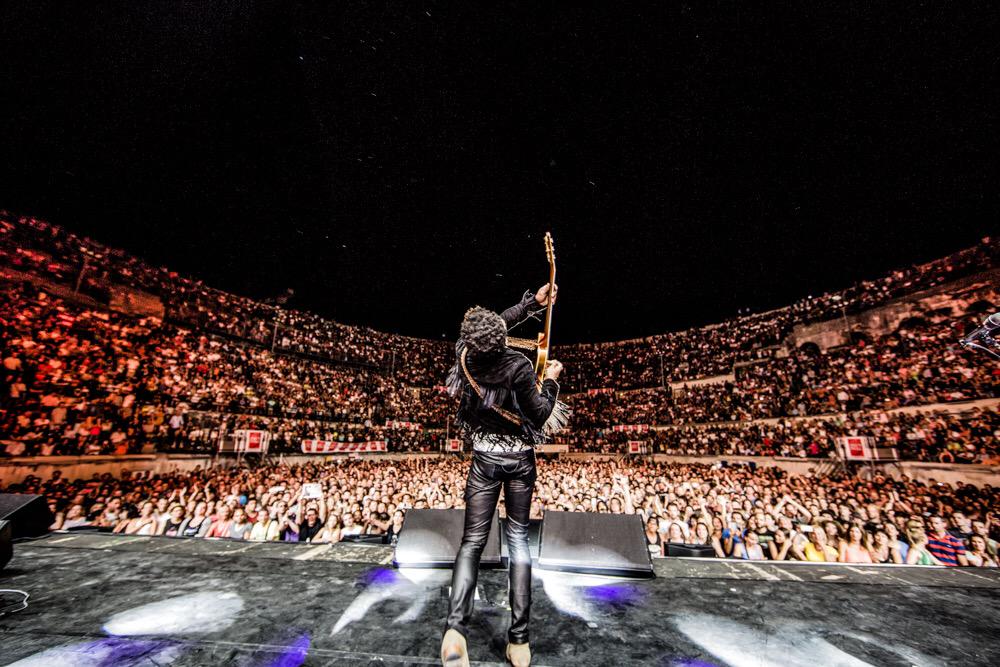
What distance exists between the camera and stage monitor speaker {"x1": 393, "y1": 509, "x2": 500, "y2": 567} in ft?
8.36

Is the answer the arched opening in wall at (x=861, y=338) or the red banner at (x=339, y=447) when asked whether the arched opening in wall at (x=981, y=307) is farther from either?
the red banner at (x=339, y=447)

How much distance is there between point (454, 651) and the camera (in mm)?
1409

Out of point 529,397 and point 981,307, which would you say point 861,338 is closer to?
point 981,307

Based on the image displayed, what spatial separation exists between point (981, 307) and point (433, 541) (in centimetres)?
1919

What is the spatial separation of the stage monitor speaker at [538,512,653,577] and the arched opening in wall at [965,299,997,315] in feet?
56.4

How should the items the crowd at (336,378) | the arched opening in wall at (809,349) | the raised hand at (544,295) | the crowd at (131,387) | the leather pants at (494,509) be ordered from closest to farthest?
1. the leather pants at (494,509)
2. the raised hand at (544,295)
3. the crowd at (131,387)
4. the crowd at (336,378)
5. the arched opening in wall at (809,349)

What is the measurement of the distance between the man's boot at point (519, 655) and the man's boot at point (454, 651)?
0.54 feet

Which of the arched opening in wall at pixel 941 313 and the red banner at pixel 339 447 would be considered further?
the red banner at pixel 339 447

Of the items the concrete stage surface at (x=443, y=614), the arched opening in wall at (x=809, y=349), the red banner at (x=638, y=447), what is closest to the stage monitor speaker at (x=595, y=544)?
the concrete stage surface at (x=443, y=614)

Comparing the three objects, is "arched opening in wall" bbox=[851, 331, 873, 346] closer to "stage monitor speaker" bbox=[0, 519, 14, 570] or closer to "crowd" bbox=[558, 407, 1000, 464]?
"crowd" bbox=[558, 407, 1000, 464]

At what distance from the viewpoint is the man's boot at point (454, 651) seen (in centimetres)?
137

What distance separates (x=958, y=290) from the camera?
1329 centimetres

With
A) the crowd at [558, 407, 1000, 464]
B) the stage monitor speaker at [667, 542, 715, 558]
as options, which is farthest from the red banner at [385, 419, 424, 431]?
the stage monitor speaker at [667, 542, 715, 558]

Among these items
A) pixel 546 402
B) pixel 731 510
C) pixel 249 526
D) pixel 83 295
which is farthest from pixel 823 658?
Result: pixel 83 295
